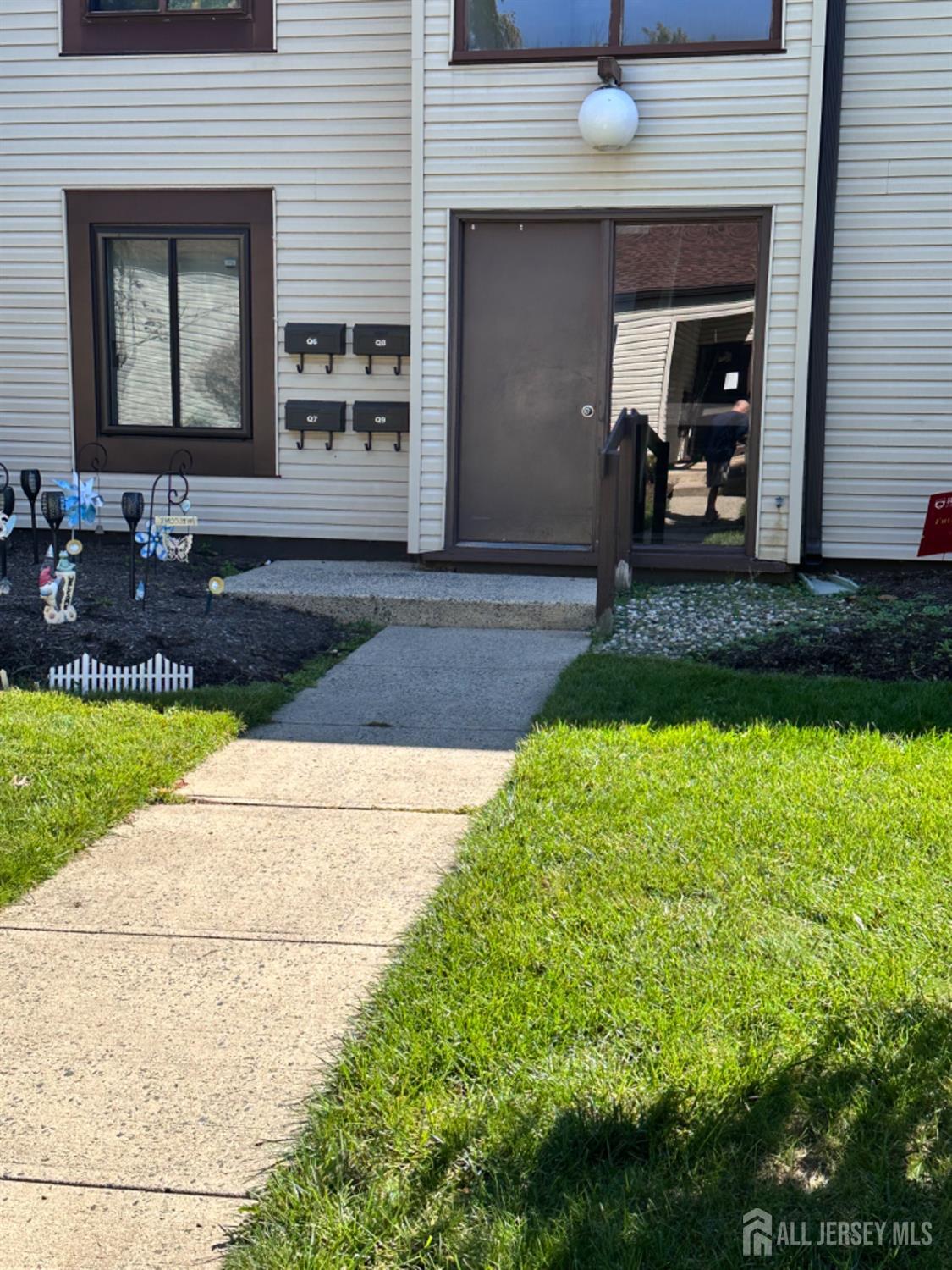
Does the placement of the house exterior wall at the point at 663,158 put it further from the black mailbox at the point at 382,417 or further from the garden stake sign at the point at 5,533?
the garden stake sign at the point at 5,533

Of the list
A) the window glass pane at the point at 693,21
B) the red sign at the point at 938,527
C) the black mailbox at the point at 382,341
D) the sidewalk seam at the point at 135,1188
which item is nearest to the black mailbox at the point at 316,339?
the black mailbox at the point at 382,341

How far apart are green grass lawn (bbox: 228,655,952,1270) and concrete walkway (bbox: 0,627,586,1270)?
132 millimetres

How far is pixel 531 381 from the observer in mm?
8930

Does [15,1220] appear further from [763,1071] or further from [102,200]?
[102,200]

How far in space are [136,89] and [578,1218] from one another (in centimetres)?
920

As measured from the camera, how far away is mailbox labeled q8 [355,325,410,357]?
929 cm

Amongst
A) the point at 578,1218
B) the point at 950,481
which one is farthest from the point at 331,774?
the point at 950,481

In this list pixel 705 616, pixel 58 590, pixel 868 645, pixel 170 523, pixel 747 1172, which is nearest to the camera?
pixel 747 1172

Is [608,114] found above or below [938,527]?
above

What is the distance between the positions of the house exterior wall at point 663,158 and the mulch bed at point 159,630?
228cm

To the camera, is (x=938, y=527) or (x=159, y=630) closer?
(x=159, y=630)

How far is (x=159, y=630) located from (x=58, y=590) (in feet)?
1.73

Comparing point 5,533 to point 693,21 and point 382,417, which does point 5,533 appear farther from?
point 693,21

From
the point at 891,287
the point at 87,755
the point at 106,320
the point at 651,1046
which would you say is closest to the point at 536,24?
the point at 891,287
